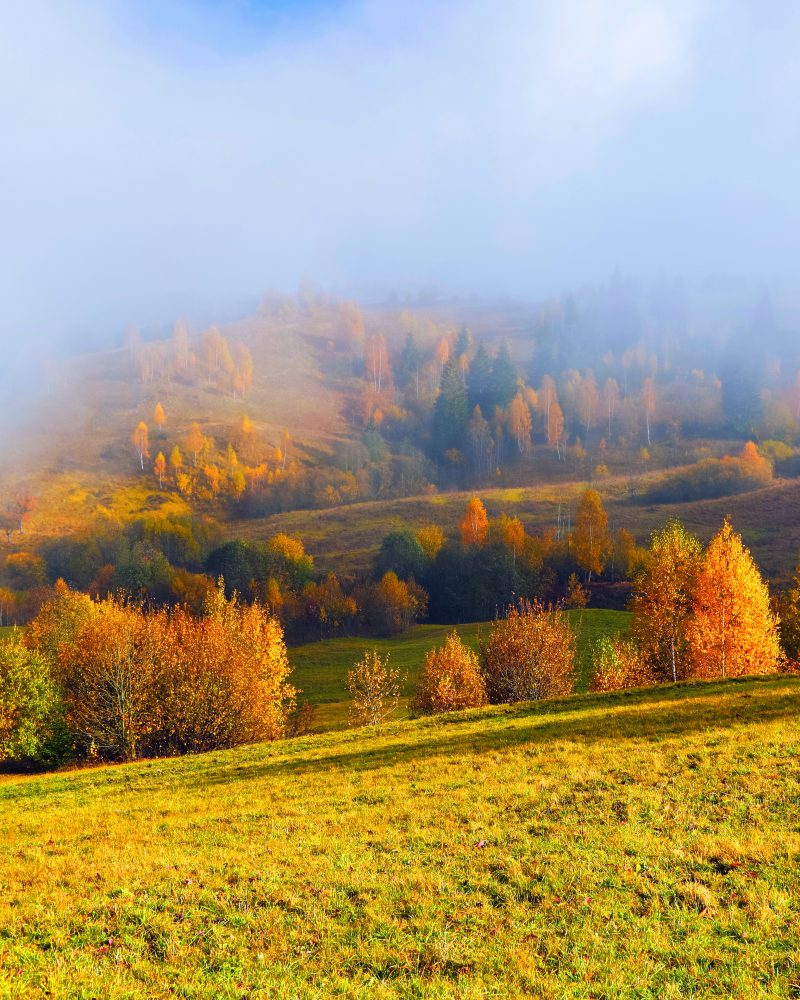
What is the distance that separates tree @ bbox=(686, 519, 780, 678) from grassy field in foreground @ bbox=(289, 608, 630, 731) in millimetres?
25135

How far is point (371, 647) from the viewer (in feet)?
384

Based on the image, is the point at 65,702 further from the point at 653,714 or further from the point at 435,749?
the point at 653,714

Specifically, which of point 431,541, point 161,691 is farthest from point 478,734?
point 431,541

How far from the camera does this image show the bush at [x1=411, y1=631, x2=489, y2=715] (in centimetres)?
6156

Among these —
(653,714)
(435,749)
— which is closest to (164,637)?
(435,749)

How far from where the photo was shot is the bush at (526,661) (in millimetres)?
61906

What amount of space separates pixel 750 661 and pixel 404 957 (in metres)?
59.3

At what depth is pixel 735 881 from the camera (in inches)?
501

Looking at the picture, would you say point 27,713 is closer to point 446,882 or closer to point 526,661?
point 526,661

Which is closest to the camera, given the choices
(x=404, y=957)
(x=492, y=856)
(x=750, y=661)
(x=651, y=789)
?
(x=404, y=957)

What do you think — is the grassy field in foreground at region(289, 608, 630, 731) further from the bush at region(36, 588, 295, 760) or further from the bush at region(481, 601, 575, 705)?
the bush at region(36, 588, 295, 760)

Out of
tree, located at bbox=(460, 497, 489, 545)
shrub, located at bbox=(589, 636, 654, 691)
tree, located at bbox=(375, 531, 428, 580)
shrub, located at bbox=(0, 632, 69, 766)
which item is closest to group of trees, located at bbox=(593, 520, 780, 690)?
shrub, located at bbox=(589, 636, 654, 691)

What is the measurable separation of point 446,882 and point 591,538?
472 ft

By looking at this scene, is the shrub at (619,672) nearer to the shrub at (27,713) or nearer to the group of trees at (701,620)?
the group of trees at (701,620)
